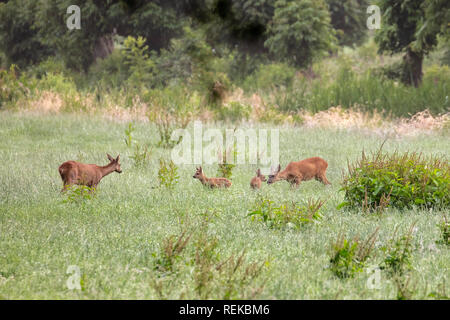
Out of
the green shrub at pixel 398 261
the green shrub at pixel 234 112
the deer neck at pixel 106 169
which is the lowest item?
the green shrub at pixel 234 112

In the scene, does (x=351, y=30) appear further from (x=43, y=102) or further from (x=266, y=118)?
(x=43, y=102)

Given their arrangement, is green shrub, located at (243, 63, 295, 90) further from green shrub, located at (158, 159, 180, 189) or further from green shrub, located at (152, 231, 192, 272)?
green shrub, located at (152, 231, 192, 272)

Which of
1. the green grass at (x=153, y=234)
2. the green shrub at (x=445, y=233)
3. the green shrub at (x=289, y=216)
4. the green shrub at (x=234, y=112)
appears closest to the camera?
the green grass at (x=153, y=234)

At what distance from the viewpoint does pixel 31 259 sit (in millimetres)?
5707

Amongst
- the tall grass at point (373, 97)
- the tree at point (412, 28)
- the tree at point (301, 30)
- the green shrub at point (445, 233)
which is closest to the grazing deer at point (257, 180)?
the green shrub at point (445, 233)

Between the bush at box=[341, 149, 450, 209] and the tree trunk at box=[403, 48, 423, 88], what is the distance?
1536cm

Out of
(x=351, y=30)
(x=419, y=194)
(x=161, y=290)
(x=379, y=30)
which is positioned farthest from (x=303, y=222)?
(x=351, y=30)

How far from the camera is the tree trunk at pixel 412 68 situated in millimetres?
22672

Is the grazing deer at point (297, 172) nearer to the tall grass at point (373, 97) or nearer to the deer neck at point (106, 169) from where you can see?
the deer neck at point (106, 169)

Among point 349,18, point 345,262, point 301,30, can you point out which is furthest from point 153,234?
point 349,18

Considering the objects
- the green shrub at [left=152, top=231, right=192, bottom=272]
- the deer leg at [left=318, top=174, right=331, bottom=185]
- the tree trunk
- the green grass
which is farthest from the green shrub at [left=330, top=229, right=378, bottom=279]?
the tree trunk

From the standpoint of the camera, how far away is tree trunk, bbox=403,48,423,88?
22672 millimetres

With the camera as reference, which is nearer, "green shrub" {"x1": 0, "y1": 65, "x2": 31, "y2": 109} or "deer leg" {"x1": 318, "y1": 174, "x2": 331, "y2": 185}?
"deer leg" {"x1": 318, "y1": 174, "x2": 331, "y2": 185}

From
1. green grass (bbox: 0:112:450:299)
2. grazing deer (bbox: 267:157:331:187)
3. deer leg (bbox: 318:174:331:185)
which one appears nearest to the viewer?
green grass (bbox: 0:112:450:299)
